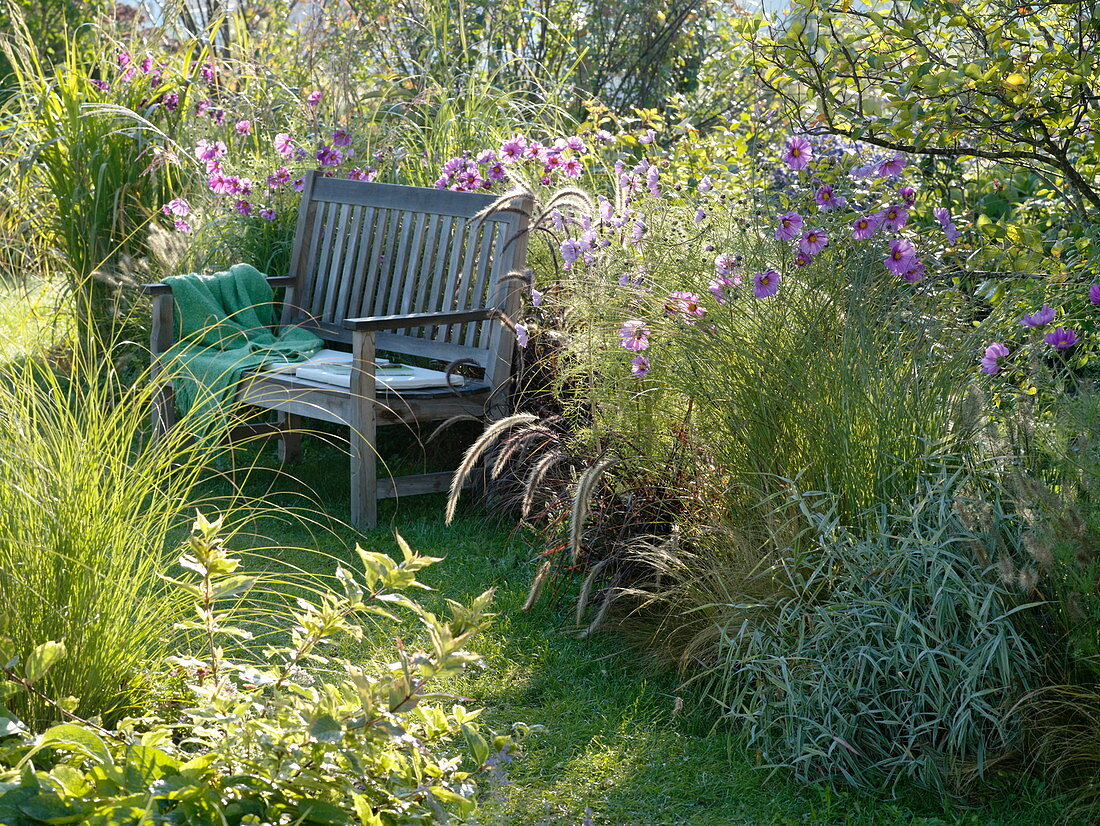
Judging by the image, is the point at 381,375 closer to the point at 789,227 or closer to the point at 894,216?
the point at 789,227

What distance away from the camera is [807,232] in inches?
126

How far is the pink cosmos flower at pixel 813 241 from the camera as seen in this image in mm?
3135

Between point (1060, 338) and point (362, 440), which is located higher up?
point (1060, 338)

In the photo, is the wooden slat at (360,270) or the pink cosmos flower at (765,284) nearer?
the pink cosmos flower at (765,284)

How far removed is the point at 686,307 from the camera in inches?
131

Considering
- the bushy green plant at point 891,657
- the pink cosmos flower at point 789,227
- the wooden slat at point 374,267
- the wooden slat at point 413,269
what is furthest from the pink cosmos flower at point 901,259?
the wooden slat at point 374,267

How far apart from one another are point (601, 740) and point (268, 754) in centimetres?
120

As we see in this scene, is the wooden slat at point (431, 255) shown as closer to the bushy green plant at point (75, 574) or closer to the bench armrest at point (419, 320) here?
the bench armrest at point (419, 320)

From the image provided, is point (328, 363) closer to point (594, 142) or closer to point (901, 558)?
point (594, 142)

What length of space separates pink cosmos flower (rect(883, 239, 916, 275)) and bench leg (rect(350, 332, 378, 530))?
6.47 ft

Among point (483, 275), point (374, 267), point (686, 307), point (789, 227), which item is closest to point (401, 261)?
point (374, 267)

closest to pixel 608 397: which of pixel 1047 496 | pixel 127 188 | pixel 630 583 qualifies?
pixel 630 583

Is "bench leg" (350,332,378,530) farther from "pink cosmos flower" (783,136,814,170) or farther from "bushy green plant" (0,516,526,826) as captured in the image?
"bushy green plant" (0,516,526,826)

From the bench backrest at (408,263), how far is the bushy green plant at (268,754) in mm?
2642
